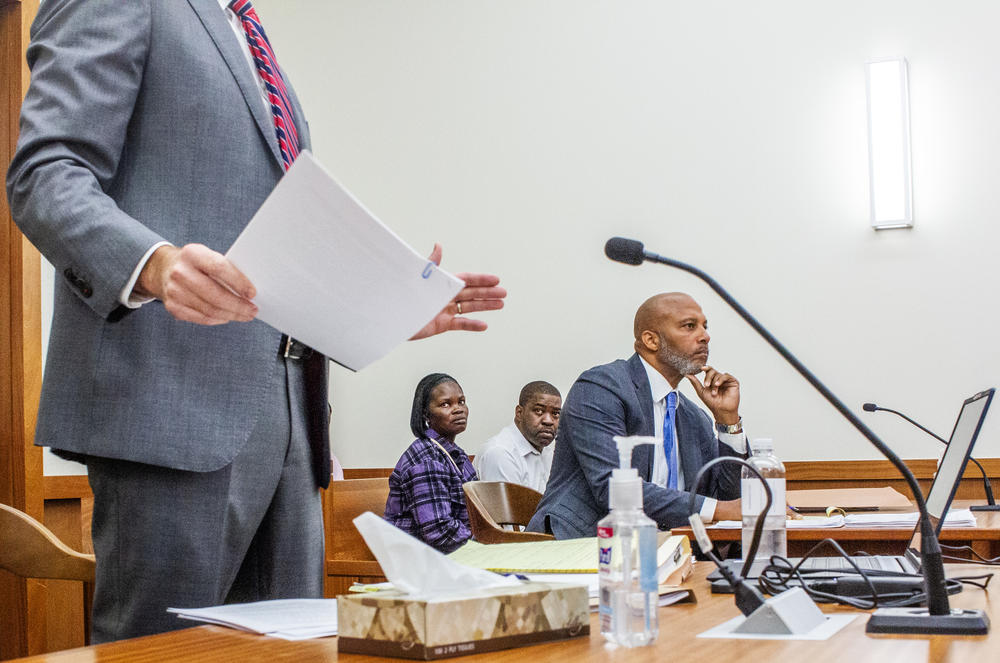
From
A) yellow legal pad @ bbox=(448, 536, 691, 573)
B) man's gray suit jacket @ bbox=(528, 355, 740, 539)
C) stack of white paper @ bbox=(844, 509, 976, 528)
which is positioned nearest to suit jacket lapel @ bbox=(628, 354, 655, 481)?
man's gray suit jacket @ bbox=(528, 355, 740, 539)

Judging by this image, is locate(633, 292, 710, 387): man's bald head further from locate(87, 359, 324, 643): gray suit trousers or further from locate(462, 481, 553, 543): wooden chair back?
locate(87, 359, 324, 643): gray suit trousers

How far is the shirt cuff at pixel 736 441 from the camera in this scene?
3088 millimetres

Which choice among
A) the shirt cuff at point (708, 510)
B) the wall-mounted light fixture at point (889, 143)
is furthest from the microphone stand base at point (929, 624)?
the wall-mounted light fixture at point (889, 143)

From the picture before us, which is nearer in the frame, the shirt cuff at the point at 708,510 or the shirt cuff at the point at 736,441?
the shirt cuff at the point at 708,510

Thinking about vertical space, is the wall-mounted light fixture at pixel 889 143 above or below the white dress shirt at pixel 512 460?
above

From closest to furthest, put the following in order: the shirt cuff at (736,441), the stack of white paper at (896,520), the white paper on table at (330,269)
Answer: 1. the white paper on table at (330,269)
2. the stack of white paper at (896,520)
3. the shirt cuff at (736,441)

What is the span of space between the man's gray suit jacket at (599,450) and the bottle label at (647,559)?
185 centimetres

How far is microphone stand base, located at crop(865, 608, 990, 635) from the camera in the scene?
2.82 ft

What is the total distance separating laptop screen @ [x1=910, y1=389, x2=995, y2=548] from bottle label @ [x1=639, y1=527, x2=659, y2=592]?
2.62 ft

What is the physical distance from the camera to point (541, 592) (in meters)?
0.83

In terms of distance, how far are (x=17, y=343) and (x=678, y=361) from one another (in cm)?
192

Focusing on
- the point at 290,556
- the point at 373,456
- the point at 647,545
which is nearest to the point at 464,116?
the point at 373,456

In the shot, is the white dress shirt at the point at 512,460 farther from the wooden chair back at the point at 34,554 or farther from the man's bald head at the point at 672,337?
the wooden chair back at the point at 34,554

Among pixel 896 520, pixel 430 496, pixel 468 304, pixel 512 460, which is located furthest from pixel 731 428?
pixel 468 304
